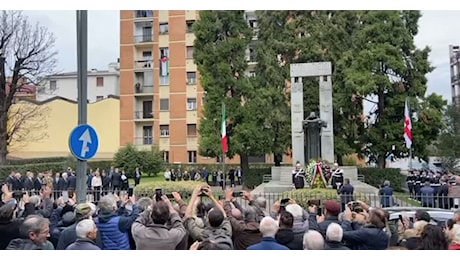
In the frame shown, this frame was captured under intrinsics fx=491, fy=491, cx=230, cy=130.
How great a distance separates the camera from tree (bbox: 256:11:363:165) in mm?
28578

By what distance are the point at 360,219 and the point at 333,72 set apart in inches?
954

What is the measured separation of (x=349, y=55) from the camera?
28547 mm

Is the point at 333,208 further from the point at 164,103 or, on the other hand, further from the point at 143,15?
the point at 143,15

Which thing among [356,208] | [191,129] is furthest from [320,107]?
[191,129]

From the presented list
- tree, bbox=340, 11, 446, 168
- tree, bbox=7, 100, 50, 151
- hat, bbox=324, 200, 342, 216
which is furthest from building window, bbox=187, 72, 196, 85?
hat, bbox=324, 200, 342, 216

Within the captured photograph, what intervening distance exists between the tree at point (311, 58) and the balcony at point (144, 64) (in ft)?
62.7

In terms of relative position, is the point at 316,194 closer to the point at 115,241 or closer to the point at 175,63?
the point at 115,241

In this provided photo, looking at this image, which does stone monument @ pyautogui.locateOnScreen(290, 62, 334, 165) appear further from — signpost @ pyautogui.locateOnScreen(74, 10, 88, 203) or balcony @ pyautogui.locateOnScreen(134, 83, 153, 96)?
balcony @ pyautogui.locateOnScreen(134, 83, 153, 96)

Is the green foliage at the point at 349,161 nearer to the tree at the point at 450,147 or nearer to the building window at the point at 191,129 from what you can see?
the tree at the point at 450,147

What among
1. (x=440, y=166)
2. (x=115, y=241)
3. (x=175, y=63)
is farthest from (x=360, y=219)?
(x=175, y=63)

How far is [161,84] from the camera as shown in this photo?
4569 cm

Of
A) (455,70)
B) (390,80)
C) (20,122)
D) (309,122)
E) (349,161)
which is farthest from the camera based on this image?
(455,70)

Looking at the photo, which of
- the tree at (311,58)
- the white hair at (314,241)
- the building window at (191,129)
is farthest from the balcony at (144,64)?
the white hair at (314,241)

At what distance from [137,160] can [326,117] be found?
15159 mm
